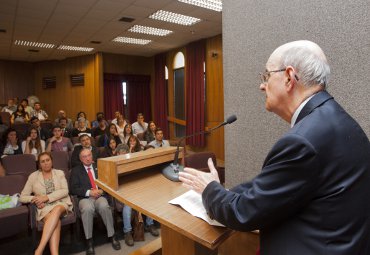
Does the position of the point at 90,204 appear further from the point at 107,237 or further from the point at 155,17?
the point at 155,17

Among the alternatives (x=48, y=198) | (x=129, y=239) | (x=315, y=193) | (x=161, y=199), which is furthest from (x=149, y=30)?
(x=315, y=193)

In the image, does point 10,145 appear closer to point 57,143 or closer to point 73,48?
point 57,143

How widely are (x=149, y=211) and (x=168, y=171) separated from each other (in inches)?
16.6

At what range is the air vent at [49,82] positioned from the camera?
10.6 m

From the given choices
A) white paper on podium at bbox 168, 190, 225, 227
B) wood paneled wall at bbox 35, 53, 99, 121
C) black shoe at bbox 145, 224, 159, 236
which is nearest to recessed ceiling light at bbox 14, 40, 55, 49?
wood paneled wall at bbox 35, 53, 99, 121

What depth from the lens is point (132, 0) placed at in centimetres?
480

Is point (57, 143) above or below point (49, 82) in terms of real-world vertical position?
below

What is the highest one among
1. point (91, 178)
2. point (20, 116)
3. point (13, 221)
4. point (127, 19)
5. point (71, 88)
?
point (127, 19)

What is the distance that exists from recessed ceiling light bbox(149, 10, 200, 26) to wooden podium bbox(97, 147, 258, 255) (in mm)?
4738

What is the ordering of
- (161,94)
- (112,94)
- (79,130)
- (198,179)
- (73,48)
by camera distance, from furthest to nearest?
(112,94)
(161,94)
(73,48)
(79,130)
(198,179)

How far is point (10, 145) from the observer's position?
4801 mm

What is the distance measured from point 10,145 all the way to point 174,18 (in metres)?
3.93

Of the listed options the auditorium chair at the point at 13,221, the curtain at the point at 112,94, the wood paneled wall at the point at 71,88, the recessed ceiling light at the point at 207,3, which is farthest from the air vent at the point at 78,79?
the auditorium chair at the point at 13,221

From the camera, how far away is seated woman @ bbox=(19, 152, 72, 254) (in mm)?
2846
